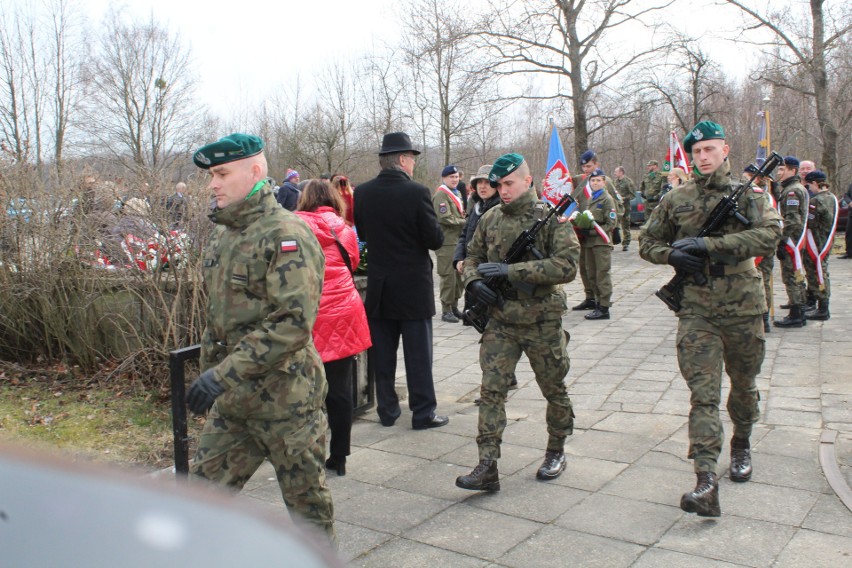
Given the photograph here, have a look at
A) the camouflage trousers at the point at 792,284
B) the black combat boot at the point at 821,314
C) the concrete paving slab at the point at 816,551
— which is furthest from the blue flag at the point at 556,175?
the concrete paving slab at the point at 816,551

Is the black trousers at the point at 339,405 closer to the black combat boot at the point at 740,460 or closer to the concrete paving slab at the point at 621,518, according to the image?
the concrete paving slab at the point at 621,518

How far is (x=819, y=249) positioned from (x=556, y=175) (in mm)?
3401

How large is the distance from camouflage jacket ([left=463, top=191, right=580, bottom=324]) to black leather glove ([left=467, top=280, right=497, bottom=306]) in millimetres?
78

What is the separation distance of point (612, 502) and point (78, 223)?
4.89 meters

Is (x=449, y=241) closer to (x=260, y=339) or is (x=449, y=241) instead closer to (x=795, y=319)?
(x=795, y=319)

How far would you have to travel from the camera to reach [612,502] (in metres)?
4.47

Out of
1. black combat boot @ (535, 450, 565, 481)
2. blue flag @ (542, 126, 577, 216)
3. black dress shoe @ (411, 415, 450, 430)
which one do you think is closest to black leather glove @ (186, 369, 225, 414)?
black combat boot @ (535, 450, 565, 481)

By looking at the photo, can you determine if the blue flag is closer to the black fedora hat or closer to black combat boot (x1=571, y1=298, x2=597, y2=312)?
black combat boot (x1=571, y1=298, x2=597, y2=312)

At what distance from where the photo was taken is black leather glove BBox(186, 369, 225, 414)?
9.93 feet

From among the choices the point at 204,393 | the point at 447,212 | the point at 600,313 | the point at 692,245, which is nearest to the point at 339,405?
the point at 204,393

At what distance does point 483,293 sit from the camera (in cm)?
467

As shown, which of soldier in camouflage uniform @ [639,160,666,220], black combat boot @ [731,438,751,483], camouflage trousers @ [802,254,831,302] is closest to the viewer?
black combat boot @ [731,438,751,483]

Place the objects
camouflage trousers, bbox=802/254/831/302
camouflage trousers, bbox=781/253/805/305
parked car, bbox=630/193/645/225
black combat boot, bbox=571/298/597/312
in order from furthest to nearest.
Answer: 1. parked car, bbox=630/193/645/225
2. black combat boot, bbox=571/298/597/312
3. camouflage trousers, bbox=802/254/831/302
4. camouflage trousers, bbox=781/253/805/305

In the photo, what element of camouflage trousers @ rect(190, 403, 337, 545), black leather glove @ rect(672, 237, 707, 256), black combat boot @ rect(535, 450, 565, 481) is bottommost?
black combat boot @ rect(535, 450, 565, 481)
